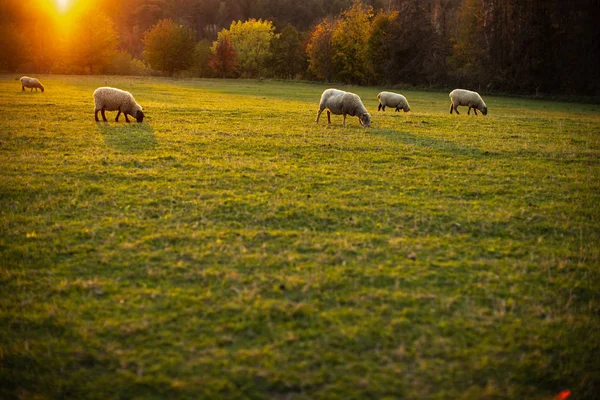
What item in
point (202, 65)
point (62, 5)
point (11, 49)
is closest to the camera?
point (11, 49)

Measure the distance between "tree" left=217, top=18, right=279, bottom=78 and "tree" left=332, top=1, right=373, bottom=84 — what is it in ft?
63.9

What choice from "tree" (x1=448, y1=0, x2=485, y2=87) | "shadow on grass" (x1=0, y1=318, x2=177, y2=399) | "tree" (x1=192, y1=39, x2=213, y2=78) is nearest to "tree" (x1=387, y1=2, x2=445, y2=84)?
"tree" (x1=448, y1=0, x2=485, y2=87)

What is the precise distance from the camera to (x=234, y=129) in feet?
56.2

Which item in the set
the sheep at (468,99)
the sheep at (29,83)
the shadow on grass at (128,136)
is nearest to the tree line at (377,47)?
the sheep at (468,99)

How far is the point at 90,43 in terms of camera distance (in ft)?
253

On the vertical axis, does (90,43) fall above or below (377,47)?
above

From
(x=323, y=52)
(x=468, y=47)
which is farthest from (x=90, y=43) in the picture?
(x=468, y=47)

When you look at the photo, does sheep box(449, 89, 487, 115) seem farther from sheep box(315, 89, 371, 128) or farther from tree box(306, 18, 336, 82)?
tree box(306, 18, 336, 82)

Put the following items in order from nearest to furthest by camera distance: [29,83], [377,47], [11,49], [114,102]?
[114,102]
[29,83]
[377,47]
[11,49]

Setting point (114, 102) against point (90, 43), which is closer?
point (114, 102)

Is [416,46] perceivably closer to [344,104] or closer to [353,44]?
[353,44]

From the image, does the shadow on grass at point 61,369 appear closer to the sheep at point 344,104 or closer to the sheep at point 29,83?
the sheep at point 344,104

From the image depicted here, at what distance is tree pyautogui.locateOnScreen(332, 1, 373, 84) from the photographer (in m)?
71.9

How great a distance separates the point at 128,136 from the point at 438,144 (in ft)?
39.8
